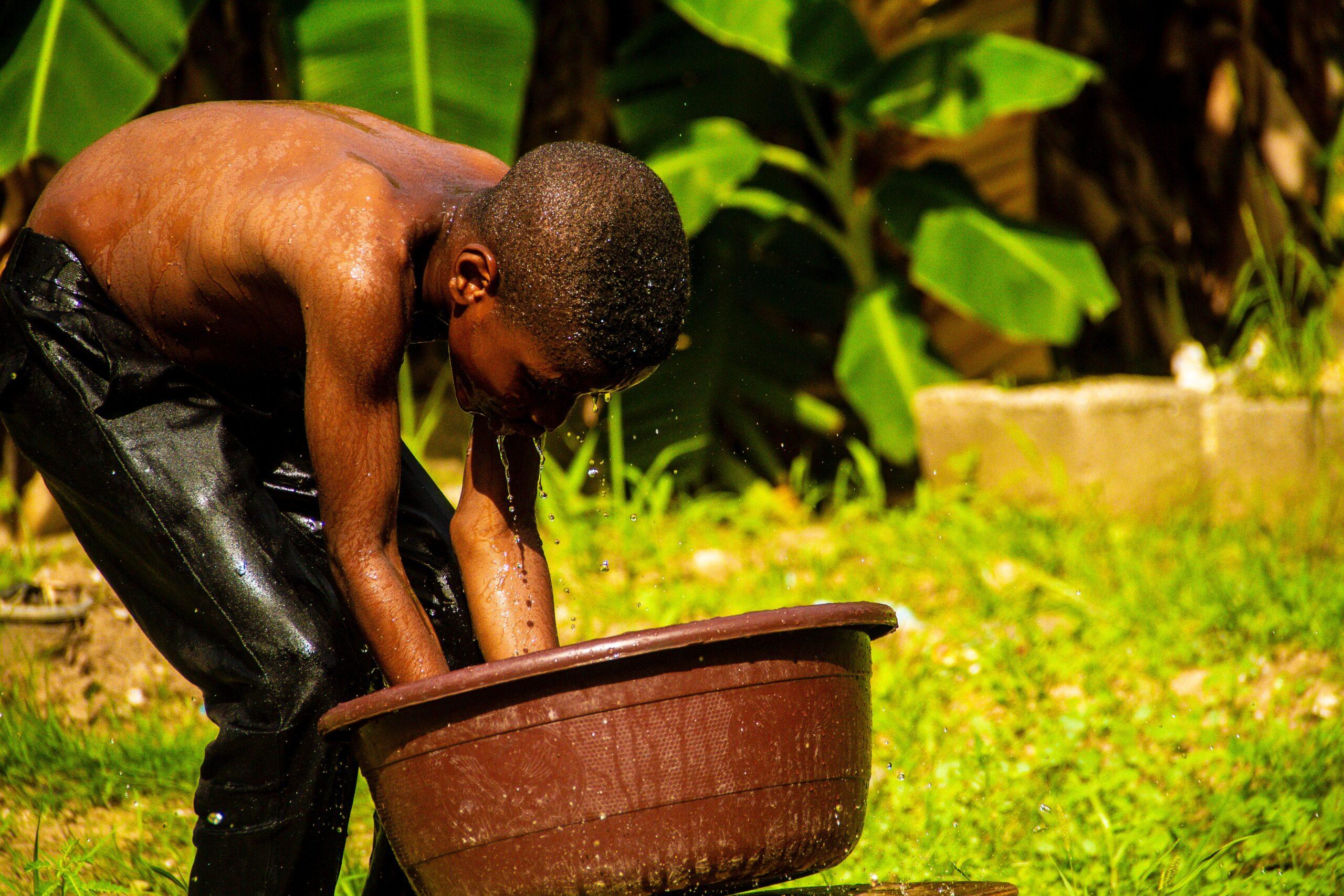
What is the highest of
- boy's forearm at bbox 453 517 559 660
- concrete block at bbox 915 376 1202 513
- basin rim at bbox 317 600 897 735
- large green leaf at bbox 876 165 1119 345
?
basin rim at bbox 317 600 897 735

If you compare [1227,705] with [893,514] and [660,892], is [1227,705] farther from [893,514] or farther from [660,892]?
[660,892]

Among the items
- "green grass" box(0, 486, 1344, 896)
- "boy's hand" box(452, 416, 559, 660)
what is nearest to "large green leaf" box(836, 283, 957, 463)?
"green grass" box(0, 486, 1344, 896)

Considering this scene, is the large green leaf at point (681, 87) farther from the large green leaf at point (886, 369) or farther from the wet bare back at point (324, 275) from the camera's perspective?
the wet bare back at point (324, 275)

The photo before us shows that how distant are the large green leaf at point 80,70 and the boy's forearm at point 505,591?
9.68 ft

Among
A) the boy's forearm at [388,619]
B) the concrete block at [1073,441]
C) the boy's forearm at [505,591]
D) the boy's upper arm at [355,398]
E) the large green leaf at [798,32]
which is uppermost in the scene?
the boy's upper arm at [355,398]

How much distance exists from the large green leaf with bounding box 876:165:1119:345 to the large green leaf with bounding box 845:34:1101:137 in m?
0.37

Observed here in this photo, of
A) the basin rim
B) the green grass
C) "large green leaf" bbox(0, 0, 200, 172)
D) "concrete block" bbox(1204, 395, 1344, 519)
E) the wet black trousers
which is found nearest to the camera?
the basin rim

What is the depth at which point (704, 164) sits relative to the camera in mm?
5598

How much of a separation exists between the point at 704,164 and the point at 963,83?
3.49ft

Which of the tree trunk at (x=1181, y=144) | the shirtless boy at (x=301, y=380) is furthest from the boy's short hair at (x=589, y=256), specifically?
the tree trunk at (x=1181, y=144)

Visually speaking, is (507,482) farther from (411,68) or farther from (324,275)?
(411,68)

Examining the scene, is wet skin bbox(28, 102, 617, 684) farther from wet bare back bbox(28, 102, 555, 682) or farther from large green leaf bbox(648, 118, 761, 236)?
large green leaf bbox(648, 118, 761, 236)

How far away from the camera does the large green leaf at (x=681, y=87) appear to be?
238 inches

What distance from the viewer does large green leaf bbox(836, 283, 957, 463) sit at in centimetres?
571
